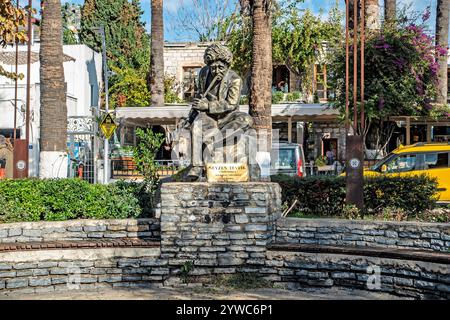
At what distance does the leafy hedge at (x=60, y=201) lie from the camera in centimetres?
1063

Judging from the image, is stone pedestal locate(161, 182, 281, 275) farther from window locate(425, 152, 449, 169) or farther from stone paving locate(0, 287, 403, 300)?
window locate(425, 152, 449, 169)

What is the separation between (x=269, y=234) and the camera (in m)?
9.66

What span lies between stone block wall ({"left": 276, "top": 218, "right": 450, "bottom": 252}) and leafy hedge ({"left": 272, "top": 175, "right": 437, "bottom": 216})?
6.89 ft

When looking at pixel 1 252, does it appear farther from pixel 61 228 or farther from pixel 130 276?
pixel 130 276

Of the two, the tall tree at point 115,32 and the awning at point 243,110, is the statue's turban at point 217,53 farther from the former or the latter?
the tall tree at point 115,32

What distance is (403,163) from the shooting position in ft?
53.5

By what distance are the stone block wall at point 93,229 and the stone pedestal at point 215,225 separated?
70cm

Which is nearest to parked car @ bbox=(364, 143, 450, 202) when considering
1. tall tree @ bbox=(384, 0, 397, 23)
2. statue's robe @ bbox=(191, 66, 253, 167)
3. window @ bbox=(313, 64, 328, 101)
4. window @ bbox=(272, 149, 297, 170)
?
window @ bbox=(272, 149, 297, 170)

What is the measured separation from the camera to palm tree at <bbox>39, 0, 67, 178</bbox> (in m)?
14.8

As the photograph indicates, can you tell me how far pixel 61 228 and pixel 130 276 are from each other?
1420 millimetres

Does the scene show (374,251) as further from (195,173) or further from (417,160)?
(417,160)

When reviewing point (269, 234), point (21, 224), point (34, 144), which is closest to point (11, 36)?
point (21, 224)

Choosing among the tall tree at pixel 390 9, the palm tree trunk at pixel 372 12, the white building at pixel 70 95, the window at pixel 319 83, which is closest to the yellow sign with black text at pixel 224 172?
the palm tree trunk at pixel 372 12

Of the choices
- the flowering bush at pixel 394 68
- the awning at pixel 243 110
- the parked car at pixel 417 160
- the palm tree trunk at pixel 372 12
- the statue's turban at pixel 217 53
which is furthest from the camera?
the awning at pixel 243 110
